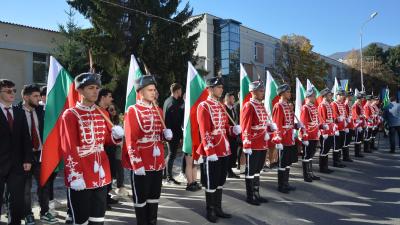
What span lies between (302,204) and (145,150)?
11.7 ft

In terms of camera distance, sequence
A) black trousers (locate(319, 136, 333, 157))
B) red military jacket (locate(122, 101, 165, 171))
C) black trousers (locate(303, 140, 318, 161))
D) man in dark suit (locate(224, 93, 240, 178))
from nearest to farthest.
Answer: red military jacket (locate(122, 101, 165, 171)) → black trousers (locate(303, 140, 318, 161)) → man in dark suit (locate(224, 93, 240, 178)) → black trousers (locate(319, 136, 333, 157))

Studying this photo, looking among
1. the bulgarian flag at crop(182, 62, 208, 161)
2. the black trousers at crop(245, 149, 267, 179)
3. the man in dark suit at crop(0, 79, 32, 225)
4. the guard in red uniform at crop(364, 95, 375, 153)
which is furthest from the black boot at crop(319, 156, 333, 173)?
the man in dark suit at crop(0, 79, 32, 225)

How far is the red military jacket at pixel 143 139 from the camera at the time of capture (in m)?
5.25

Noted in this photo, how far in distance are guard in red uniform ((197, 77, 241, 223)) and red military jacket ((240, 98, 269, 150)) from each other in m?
0.77

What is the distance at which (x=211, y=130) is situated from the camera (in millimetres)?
6438

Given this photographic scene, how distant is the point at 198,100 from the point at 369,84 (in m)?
47.4

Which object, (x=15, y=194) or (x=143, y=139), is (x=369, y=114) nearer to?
(x=143, y=139)

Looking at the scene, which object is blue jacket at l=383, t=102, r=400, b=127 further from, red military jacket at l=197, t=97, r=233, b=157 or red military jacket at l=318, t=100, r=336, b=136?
red military jacket at l=197, t=97, r=233, b=157

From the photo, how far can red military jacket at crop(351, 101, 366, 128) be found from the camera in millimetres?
13562

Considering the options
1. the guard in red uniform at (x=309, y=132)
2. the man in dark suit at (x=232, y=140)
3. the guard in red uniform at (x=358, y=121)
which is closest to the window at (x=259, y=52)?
the guard in red uniform at (x=358, y=121)

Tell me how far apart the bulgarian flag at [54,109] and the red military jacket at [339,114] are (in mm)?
8012

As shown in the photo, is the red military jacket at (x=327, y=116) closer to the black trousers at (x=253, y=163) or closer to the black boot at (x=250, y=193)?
the black trousers at (x=253, y=163)

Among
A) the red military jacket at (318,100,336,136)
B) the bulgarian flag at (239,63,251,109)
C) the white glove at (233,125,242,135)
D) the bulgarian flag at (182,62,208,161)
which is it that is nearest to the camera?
the white glove at (233,125,242,135)

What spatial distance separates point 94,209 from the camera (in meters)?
4.43
